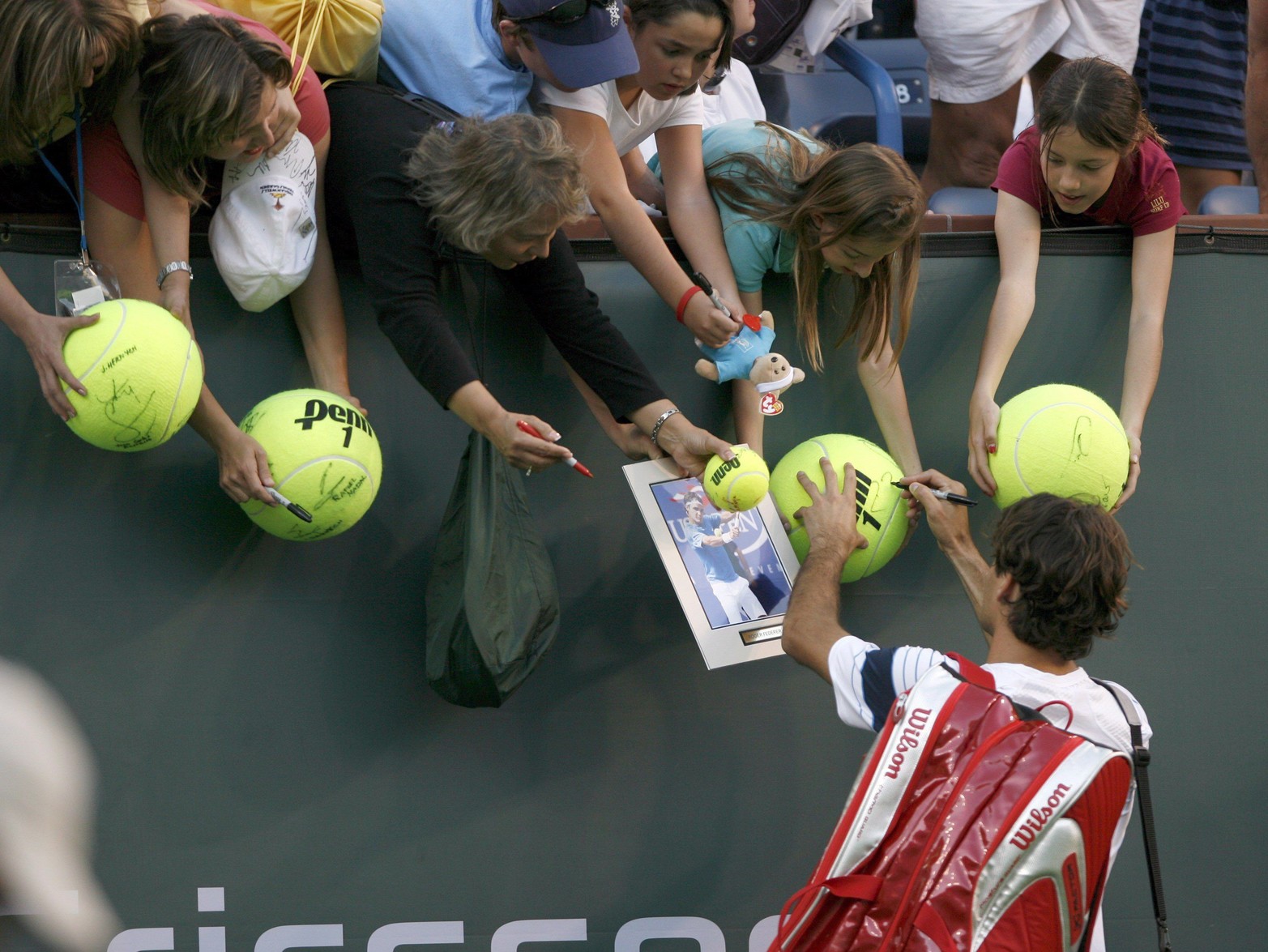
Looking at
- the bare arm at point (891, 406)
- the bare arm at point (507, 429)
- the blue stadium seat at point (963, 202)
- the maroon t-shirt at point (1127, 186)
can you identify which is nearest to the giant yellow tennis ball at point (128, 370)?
the bare arm at point (507, 429)

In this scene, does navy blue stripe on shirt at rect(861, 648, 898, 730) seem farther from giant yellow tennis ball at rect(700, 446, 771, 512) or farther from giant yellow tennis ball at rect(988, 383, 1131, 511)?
giant yellow tennis ball at rect(988, 383, 1131, 511)

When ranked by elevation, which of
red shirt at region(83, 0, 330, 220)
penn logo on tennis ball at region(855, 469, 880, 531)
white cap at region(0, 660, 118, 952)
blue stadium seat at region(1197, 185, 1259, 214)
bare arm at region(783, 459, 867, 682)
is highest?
white cap at region(0, 660, 118, 952)

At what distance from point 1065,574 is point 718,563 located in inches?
38.0

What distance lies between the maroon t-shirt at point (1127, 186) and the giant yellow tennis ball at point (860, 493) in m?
0.79

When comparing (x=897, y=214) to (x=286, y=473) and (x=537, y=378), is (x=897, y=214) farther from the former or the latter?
(x=286, y=473)

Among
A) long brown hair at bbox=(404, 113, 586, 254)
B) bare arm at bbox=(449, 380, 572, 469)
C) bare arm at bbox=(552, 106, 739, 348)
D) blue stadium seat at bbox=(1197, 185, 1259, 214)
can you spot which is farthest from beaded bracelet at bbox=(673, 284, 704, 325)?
blue stadium seat at bbox=(1197, 185, 1259, 214)

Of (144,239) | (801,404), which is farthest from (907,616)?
(144,239)

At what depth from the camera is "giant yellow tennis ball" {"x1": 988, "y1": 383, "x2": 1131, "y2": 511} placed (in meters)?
2.97

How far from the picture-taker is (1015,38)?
3980mm

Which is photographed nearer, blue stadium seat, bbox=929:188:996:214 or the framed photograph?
the framed photograph

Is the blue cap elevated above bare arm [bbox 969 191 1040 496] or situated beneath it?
elevated above

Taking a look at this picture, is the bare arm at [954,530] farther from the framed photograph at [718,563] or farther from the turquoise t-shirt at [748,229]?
the turquoise t-shirt at [748,229]

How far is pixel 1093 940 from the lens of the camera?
2.37 metres
